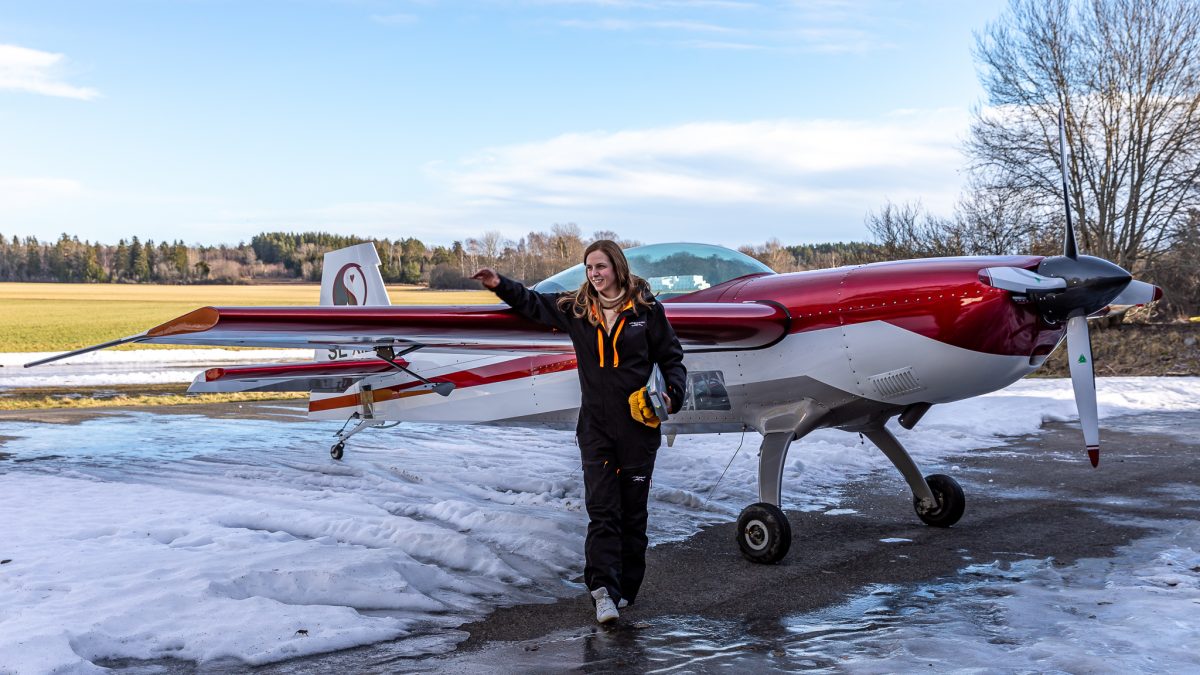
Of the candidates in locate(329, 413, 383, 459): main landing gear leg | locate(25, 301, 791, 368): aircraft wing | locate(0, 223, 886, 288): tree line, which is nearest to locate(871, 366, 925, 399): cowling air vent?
locate(25, 301, 791, 368): aircraft wing

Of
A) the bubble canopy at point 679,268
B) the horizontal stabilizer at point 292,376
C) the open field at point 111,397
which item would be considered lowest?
the open field at point 111,397

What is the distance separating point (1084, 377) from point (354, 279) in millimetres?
6606

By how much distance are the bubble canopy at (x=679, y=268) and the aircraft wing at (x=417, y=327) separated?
720 millimetres

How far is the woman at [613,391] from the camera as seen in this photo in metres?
4.22

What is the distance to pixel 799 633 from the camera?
4059mm

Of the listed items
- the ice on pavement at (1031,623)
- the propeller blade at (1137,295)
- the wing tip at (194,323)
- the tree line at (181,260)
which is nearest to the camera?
the ice on pavement at (1031,623)

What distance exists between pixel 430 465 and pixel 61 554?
3.70m

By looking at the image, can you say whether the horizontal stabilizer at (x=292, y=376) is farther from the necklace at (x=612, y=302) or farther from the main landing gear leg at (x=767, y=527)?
the necklace at (x=612, y=302)

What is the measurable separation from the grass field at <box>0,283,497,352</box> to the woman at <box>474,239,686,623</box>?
591 inches

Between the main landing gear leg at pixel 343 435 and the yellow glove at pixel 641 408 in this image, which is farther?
the main landing gear leg at pixel 343 435

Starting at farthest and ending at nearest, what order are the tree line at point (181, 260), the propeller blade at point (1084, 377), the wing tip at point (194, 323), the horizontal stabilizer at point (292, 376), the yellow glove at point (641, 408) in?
the tree line at point (181, 260) → the horizontal stabilizer at point (292, 376) → the propeller blade at point (1084, 377) → the wing tip at point (194, 323) → the yellow glove at point (641, 408)

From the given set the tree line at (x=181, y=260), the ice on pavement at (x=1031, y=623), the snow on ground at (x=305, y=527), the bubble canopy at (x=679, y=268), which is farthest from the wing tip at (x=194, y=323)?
the tree line at (x=181, y=260)

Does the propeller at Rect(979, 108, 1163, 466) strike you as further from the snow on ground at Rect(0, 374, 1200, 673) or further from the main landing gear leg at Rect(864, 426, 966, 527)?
the snow on ground at Rect(0, 374, 1200, 673)

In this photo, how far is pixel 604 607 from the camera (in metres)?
4.16
